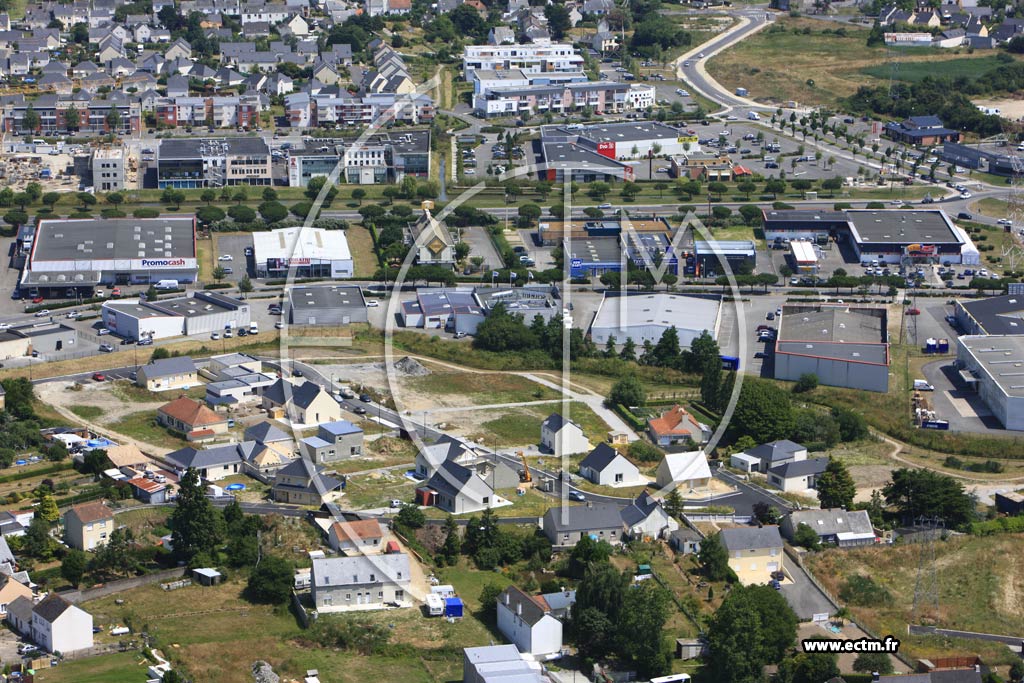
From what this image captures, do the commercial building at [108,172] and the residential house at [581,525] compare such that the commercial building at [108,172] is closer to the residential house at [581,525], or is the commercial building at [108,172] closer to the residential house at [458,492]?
the residential house at [458,492]

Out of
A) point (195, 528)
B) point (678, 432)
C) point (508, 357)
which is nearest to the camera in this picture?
point (195, 528)

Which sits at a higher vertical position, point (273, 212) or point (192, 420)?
point (273, 212)

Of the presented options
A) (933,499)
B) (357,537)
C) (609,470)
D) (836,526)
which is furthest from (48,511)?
(933,499)

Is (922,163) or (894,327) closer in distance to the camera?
(894,327)

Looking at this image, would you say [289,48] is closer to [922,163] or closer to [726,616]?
[922,163]

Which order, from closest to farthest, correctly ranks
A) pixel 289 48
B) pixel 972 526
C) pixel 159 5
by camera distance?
1. pixel 972 526
2. pixel 289 48
3. pixel 159 5

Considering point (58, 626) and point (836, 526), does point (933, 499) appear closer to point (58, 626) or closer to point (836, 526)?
point (836, 526)

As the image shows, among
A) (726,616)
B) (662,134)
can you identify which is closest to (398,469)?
(726,616)
